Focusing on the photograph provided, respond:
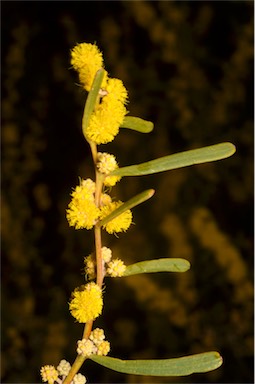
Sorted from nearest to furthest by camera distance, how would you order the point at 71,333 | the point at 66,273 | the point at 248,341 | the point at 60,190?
1. the point at 248,341
2. the point at 71,333
3. the point at 66,273
4. the point at 60,190

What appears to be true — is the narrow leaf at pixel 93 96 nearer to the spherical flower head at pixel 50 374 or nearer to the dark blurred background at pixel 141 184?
the spherical flower head at pixel 50 374

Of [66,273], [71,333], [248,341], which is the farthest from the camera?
[66,273]

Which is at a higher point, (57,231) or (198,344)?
(57,231)

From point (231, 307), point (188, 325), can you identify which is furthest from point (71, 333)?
point (231, 307)

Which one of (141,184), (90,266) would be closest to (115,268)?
(90,266)

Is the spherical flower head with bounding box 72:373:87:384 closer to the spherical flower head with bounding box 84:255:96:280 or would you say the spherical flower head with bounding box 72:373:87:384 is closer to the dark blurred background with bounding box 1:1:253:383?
the spherical flower head with bounding box 84:255:96:280

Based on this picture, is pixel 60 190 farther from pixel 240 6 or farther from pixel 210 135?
pixel 240 6

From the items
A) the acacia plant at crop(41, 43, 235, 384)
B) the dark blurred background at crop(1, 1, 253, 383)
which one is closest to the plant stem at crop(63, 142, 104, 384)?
the acacia plant at crop(41, 43, 235, 384)
